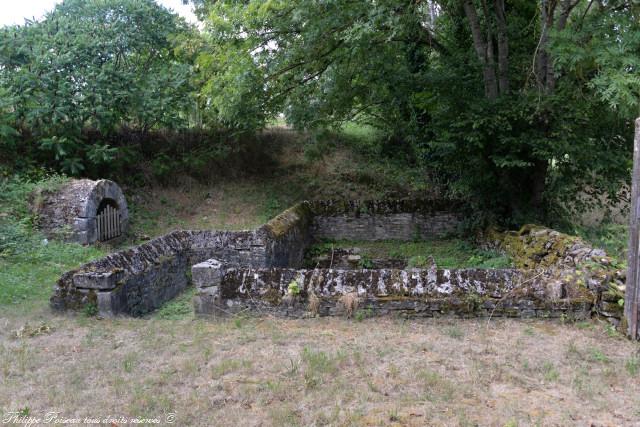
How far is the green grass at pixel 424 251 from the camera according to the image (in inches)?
412

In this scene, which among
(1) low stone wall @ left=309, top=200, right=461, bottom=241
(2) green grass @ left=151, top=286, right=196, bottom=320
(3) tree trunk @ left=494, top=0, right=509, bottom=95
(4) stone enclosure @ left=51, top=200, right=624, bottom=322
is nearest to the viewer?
(4) stone enclosure @ left=51, top=200, right=624, bottom=322

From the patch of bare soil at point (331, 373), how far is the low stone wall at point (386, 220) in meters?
8.43

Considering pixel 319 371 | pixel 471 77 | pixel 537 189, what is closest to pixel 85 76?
pixel 471 77

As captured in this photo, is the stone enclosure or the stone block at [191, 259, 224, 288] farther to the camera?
the stone block at [191, 259, 224, 288]

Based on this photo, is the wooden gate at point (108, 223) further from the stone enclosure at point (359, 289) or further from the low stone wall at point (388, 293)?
the low stone wall at point (388, 293)

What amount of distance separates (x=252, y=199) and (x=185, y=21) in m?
6.57

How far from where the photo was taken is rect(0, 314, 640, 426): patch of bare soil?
3.34 meters

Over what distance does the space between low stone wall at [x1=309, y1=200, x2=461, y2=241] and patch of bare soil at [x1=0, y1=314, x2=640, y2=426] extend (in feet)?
27.7

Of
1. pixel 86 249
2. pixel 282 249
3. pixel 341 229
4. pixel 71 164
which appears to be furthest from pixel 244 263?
pixel 71 164

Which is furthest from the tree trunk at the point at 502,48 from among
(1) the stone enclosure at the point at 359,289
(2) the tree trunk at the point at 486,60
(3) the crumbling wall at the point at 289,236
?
(3) the crumbling wall at the point at 289,236

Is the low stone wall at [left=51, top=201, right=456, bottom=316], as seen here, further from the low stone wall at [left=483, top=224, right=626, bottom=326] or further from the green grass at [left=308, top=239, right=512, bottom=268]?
the low stone wall at [left=483, top=224, right=626, bottom=326]

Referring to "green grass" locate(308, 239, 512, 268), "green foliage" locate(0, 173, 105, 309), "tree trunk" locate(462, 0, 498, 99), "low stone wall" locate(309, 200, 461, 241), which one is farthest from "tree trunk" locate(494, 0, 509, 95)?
"green foliage" locate(0, 173, 105, 309)

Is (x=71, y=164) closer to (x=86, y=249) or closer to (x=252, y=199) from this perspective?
(x=86, y=249)

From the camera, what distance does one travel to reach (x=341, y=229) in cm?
1373
